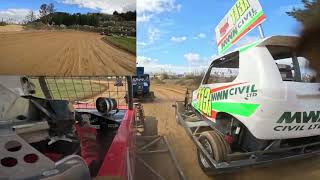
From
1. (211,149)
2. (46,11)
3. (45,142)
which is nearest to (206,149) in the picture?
(211,149)

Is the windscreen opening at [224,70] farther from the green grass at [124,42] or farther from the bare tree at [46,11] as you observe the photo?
the bare tree at [46,11]

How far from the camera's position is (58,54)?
1.79 meters

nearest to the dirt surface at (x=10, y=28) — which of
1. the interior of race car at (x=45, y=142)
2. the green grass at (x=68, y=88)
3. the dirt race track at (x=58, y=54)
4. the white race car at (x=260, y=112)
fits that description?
the dirt race track at (x=58, y=54)

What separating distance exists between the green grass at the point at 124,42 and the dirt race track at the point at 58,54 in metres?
0.03

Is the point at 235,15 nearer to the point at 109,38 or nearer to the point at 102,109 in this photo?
the point at 102,109

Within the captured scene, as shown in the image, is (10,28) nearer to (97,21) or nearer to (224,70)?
(97,21)

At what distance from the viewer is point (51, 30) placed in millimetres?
1766

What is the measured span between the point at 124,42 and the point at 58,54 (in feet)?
1.29

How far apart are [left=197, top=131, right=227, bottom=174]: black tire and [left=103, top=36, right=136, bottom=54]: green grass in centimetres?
257

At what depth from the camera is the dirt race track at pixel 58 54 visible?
1669 millimetres

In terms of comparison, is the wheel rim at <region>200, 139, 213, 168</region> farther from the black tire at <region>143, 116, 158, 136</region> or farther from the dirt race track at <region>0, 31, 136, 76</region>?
the dirt race track at <region>0, 31, 136, 76</region>

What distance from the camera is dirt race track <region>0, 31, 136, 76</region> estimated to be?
1669 millimetres

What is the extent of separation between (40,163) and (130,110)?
2.84 m

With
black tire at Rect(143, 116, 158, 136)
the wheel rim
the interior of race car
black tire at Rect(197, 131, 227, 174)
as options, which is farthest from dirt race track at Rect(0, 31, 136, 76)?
black tire at Rect(143, 116, 158, 136)
